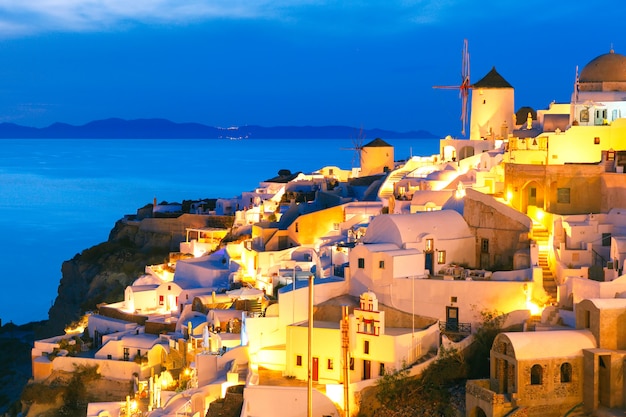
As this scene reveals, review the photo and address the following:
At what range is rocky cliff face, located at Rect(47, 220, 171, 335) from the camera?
43.4m

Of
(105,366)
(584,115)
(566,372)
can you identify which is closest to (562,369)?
(566,372)

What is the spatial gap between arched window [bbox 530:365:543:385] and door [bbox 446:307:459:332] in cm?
365

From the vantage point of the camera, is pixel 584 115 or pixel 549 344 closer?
pixel 549 344

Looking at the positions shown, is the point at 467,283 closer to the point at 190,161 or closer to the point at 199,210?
the point at 199,210

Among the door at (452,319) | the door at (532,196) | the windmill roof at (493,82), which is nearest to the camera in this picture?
the door at (452,319)

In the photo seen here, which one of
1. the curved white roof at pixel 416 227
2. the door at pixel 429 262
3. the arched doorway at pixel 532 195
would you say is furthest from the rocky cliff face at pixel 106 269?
the arched doorway at pixel 532 195

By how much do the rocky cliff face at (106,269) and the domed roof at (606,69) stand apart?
68.9 ft

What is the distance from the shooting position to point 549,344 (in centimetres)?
1862

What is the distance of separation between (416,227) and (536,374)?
20.6 ft

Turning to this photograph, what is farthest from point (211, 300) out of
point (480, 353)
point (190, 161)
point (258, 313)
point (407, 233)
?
point (190, 161)

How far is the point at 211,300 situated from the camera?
97.9ft

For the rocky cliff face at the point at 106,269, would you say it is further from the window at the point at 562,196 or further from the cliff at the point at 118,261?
the window at the point at 562,196

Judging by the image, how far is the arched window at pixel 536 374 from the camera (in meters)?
18.5

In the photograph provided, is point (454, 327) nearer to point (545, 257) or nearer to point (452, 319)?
point (452, 319)
